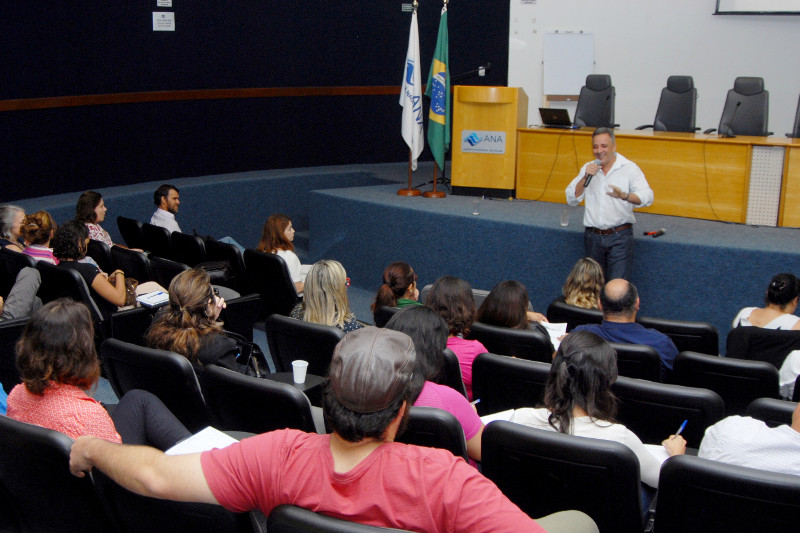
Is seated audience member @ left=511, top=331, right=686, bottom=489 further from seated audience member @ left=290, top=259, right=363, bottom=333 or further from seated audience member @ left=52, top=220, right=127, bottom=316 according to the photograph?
seated audience member @ left=52, top=220, right=127, bottom=316

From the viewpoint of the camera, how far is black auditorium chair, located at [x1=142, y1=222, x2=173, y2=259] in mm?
5676

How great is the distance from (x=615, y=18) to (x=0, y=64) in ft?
21.6

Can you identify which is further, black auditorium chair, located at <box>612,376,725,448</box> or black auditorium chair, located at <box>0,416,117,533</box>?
black auditorium chair, located at <box>612,376,725,448</box>

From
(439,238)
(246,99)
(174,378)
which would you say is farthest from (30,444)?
(246,99)

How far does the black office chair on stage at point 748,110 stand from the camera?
22.8 ft

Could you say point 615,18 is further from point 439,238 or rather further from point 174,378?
point 174,378

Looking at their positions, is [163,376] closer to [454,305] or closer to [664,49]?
[454,305]

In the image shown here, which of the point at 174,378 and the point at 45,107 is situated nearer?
the point at 174,378

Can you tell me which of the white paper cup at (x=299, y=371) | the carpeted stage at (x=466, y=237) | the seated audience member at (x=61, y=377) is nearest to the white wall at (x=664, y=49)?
the carpeted stage at (x=466, y=237)

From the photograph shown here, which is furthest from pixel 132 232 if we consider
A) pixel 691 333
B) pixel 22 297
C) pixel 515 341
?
pixel 691 333

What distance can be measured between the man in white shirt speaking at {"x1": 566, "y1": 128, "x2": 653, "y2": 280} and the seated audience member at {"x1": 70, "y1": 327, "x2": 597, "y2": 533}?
4117 mm

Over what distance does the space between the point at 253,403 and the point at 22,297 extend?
2.25 meters

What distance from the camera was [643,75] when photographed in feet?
28.7


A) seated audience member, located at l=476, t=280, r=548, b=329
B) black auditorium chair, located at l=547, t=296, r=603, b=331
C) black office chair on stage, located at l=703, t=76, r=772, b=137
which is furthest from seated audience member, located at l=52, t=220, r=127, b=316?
black office chair on stage, located at l=703, t=76, r=772, b=137
